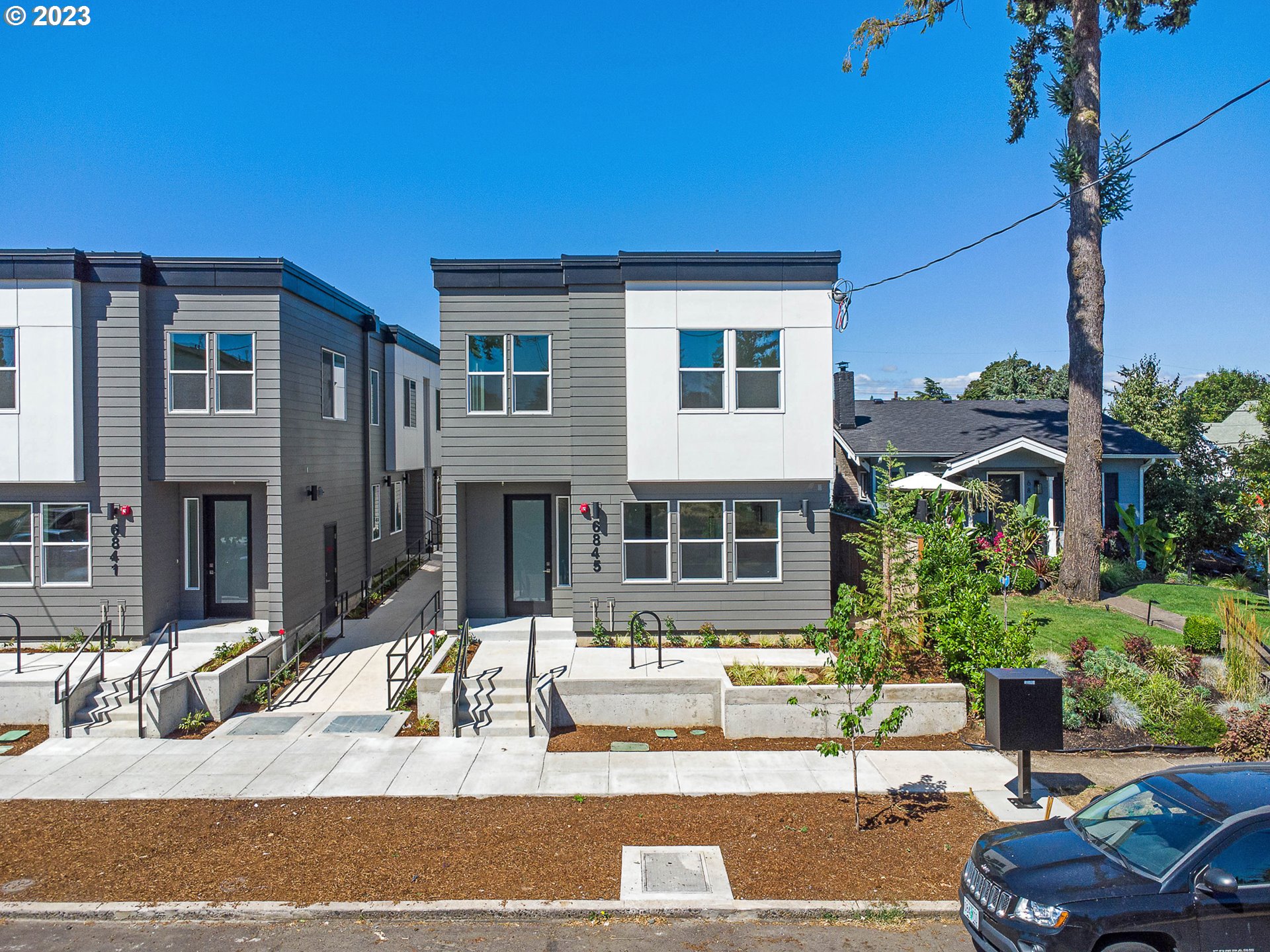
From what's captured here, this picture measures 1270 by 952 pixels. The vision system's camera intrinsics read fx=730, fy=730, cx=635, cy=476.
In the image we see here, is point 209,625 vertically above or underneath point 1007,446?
underneath

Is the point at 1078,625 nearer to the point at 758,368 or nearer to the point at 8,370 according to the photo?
the point at 758,368

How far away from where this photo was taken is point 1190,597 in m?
15.3

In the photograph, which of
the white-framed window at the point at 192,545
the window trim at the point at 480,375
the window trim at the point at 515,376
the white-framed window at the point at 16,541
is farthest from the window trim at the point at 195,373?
the window trim at the point at 515,376

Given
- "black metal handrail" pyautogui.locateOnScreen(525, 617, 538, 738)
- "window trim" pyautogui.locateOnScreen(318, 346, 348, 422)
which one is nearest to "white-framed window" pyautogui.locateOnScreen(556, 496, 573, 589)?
"black metal handrail" pyautogui.locateOnScreen(525, 617, 538, 738)

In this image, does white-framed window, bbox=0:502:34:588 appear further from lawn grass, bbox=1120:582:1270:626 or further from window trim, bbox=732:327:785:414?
lawn grass, bbox=1120:582:1270:626

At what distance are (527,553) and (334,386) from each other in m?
5.68

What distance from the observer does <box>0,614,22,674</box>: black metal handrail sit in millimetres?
10898

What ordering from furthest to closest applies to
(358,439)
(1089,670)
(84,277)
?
1. (358,439)
2. (84,277)
3. (1089,670)

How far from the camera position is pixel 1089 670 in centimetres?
1050

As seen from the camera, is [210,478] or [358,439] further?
[358,439]

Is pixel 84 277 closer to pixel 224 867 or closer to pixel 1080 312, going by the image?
pixel 224 867

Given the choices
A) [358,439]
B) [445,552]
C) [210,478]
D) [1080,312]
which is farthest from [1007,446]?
[210,478]

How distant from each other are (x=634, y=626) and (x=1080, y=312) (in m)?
11.8

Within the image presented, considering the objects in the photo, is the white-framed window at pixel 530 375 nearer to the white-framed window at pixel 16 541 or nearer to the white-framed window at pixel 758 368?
the white-framed window at pixel 758 368
